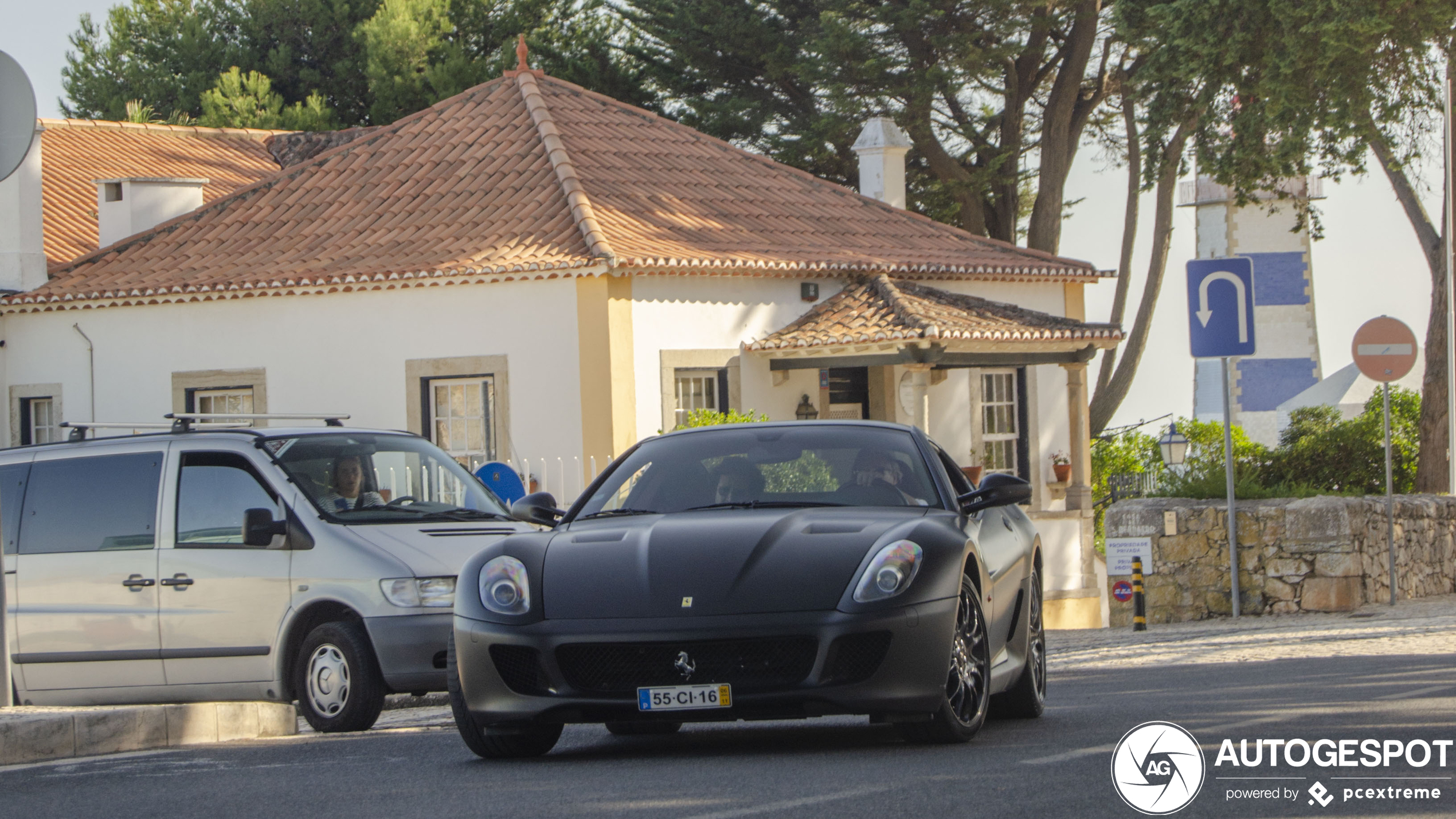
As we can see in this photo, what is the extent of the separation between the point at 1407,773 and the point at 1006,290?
20.0 meters

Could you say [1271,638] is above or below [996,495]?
below

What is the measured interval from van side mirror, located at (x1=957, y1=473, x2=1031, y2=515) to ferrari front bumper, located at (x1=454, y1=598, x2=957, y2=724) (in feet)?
3.15

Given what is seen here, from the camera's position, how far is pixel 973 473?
2425 centimetres

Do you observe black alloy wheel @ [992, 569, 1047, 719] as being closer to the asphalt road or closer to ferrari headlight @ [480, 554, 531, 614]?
the asphalt road

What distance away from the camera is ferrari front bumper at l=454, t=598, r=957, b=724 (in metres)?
6.75

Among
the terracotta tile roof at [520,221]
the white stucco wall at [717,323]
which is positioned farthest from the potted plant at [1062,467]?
the white stucco wall at [717,323]

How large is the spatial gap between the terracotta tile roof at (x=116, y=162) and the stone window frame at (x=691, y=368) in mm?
8947

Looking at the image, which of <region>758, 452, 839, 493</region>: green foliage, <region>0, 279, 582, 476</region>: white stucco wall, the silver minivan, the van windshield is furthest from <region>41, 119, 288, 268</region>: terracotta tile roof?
<region>758, 452, 839, 493</region>: green foliage

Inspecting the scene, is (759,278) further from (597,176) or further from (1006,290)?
(1006,290)

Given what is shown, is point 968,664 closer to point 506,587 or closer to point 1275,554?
point 506,587

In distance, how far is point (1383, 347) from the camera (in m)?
16.5

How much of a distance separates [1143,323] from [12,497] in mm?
27079

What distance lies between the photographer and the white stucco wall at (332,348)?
21.2 metres

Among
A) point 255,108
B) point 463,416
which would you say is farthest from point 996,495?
point 255,108
